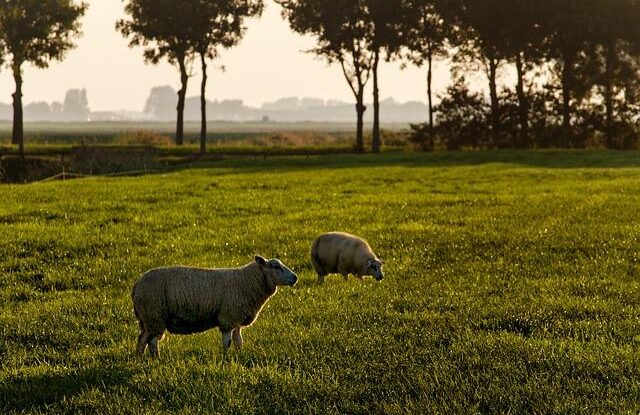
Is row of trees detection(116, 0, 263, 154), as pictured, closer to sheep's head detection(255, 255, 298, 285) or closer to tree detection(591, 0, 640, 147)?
tree detection(591, 0, 640, 147)

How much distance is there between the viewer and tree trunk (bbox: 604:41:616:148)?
63844mm

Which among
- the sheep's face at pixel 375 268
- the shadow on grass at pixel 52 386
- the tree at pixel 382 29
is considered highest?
the tree at pixel 382 29

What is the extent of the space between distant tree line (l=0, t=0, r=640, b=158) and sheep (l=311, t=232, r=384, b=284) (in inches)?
2019

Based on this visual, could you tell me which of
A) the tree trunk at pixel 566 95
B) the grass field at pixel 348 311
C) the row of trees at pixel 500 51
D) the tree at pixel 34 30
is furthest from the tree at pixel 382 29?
the grass field at pixel 348 311

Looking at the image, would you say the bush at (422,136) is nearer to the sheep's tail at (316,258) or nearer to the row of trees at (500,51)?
the row of trees at (500,51)

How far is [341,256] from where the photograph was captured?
13.4 metres

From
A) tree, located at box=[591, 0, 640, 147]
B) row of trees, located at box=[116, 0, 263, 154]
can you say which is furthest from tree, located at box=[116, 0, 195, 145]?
tree, located at box=[591, 0, 640, 147]

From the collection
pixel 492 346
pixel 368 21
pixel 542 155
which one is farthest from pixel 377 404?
pixel 368 21

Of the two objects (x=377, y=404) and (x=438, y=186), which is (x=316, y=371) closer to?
(x=377, y=404)

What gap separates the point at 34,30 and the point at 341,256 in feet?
202

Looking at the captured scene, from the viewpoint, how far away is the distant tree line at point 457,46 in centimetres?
6450

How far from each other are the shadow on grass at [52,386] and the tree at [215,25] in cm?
5927

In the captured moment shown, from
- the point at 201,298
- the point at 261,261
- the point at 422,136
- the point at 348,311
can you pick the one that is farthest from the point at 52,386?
the point at 422,136

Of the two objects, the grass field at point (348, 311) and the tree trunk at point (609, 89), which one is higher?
the tree trunk at point (609, 89)
